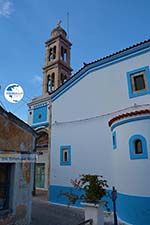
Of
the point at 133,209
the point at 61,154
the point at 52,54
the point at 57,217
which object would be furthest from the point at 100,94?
the point at 52,54

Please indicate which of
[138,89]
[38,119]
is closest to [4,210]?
[138,89]

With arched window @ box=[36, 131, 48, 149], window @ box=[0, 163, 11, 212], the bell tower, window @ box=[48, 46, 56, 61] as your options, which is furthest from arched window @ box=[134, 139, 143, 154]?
window @ box=[48, 46, 56, 61]

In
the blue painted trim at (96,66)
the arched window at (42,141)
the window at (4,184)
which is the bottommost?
the window at (4,184)

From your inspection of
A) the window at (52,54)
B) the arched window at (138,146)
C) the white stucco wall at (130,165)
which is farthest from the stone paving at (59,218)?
the window at (52,54)

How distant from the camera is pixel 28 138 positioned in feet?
24.0

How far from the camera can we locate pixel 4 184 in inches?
250

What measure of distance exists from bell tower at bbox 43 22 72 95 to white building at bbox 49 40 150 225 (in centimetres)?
624

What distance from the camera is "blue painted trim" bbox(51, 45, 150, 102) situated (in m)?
10.8

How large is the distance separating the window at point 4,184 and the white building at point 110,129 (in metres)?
4.48

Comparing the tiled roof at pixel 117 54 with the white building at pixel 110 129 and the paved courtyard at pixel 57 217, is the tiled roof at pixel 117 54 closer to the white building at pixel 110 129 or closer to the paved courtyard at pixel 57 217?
the white building at pixel 110 129

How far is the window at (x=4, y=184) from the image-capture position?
6.21 m

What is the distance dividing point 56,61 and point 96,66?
8.95 meters

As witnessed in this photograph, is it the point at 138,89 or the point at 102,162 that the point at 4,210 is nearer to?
the point at 102,162

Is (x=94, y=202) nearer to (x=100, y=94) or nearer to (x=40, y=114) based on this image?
(x=100, y=94)
